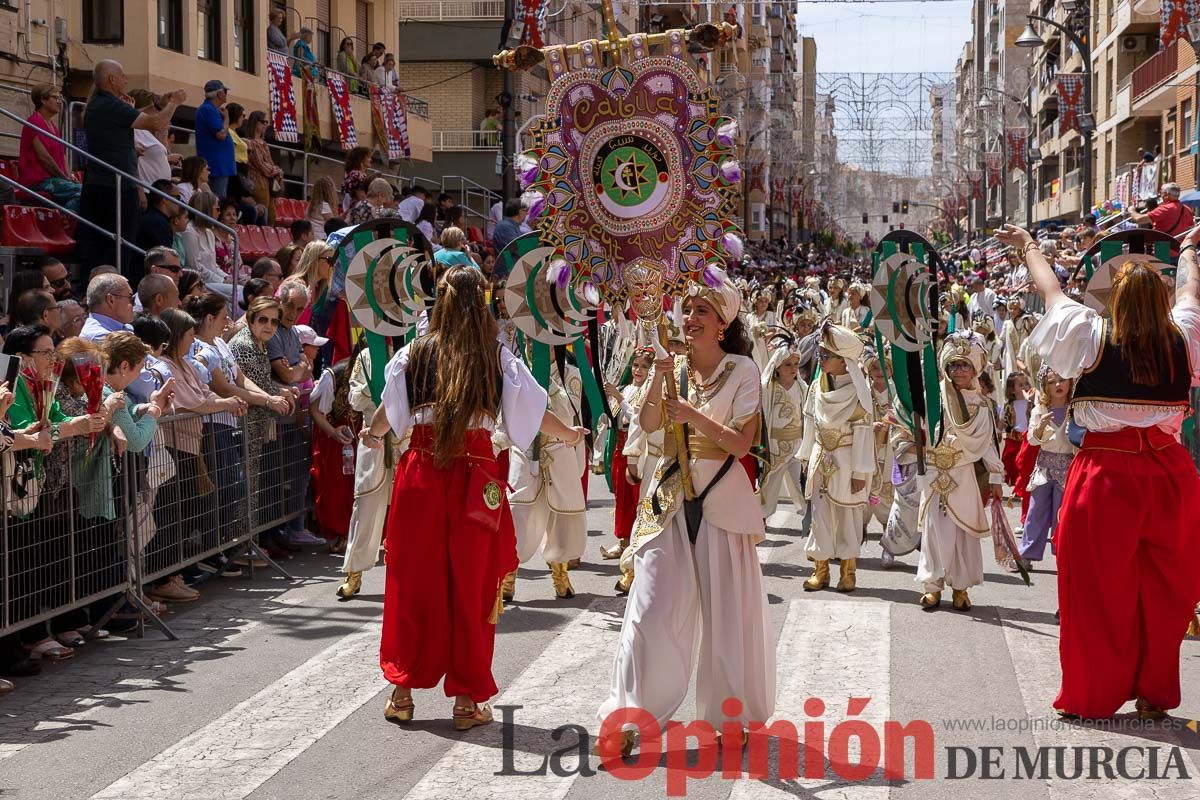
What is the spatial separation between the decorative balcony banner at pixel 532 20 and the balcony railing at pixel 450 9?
42.5ft

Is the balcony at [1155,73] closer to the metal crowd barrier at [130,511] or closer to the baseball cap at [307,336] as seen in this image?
the baseball cap at [307,336]

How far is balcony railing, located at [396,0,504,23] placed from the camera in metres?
38.9

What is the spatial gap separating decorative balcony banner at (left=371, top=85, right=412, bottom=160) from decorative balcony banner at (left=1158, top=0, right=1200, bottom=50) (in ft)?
41.6

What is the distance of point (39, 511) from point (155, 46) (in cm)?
1400

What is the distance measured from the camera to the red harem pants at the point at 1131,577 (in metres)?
6.97

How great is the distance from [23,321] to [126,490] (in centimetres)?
150

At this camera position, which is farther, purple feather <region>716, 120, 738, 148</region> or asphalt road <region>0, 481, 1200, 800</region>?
purple feather <region>716, 120, 738, 148</region>

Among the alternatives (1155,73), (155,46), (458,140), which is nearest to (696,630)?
(155,46)

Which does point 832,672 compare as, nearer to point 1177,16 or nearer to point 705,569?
point 705,569

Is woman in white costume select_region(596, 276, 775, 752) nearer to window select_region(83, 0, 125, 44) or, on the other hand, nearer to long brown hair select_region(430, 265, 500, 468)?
long brown hair select_region(430, 265, 500, 468)

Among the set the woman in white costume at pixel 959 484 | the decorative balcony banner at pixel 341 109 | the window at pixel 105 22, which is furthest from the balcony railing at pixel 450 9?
the woman in white costume at pixel 959 484

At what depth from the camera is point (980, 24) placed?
112062 mm

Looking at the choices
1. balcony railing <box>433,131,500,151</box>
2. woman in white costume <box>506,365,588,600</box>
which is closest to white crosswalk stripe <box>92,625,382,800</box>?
woman in white costume <box>506,365,588,600</box>

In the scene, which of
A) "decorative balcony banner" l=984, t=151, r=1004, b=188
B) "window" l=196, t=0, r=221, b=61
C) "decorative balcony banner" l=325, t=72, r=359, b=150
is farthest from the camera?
"decorative balcony banner" l=984, t=151, r=1004, b=188
